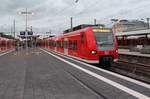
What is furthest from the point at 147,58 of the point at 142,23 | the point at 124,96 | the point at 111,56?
the point at 142,23

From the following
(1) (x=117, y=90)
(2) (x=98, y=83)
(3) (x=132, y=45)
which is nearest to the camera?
(1) (x=117, y=90)

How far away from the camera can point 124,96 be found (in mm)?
9031

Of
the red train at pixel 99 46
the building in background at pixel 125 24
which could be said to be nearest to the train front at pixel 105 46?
the red train at pixel 99 46

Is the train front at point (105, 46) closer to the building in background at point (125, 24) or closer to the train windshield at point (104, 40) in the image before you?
the train windshield at point (104, 40)

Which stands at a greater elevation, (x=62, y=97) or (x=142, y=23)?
(x=142, y=23)

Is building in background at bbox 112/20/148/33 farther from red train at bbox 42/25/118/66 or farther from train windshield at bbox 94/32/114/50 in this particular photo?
train windshield at bbox 94/32/114/50

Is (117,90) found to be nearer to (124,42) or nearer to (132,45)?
(132,45)

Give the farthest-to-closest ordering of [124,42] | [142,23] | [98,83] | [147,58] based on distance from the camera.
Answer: [142,23], [124,42], [147,58], [98,83]

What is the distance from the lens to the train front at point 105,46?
73.0 feet

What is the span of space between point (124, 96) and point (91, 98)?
0.93 meters

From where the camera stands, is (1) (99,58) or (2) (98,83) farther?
(1) (99,58)

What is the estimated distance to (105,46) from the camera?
22625mm

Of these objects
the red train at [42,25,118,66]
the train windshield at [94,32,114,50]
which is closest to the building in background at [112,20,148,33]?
the red train at [42,25,118,66]

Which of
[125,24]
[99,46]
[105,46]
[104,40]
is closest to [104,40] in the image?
[104,40]
